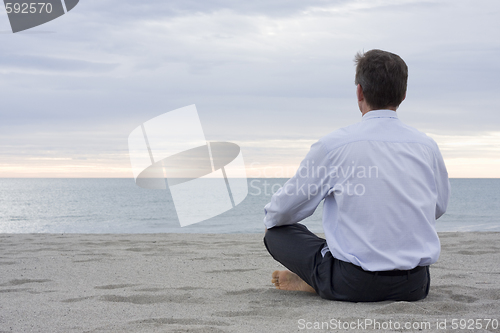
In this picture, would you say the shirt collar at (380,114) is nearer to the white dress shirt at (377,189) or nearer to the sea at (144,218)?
the white dress shirt at (377,189)

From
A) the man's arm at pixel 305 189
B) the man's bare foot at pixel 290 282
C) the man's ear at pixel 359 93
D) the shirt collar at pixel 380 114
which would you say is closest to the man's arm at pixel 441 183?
the shirt collar at pixel 380 114

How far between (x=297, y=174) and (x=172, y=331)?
34.0 inches

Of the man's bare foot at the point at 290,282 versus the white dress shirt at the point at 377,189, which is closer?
the white dress shirt at the point at 377,189

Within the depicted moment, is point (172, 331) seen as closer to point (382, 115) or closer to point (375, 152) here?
point (375, 152)

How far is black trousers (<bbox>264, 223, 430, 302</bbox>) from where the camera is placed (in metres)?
1.90

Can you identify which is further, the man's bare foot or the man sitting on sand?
the man's bare foot

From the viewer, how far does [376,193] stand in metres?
1.78

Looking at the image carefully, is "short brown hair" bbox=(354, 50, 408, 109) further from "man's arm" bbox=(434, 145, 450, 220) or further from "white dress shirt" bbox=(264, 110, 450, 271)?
"man's arm" bbox=(434, 145, 450, 220)

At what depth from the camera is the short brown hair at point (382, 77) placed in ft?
6.04

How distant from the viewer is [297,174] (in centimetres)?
190

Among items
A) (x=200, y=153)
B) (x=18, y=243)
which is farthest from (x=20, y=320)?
(x=18, y=243)

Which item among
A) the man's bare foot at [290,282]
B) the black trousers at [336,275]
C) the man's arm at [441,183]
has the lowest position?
the man's bare foot at [290,282]

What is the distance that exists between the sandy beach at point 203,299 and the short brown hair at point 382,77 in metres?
0.95

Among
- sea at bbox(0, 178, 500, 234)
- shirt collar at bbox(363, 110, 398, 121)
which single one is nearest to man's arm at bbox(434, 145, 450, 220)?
A: shirt collar at bbox(363, 110, 398, 121)
